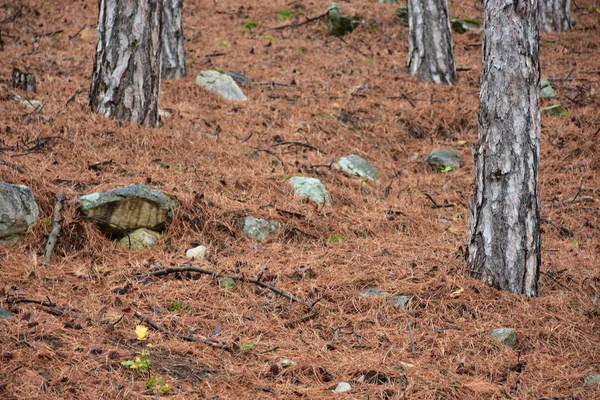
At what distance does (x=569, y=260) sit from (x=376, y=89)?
5426mm

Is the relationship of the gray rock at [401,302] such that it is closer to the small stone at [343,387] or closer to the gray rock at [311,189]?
the small stone at [343,387]

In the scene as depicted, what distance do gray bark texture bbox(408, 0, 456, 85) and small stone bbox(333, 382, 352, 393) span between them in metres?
7.74

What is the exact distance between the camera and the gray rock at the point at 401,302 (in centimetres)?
444

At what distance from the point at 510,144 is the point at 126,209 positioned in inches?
119

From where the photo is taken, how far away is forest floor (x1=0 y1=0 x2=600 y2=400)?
3535mm

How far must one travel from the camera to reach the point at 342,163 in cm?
761

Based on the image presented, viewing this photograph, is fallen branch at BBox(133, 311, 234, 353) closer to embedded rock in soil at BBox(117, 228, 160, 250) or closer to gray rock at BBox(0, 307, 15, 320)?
gray rock at BBox(0, 307, 15, 320)

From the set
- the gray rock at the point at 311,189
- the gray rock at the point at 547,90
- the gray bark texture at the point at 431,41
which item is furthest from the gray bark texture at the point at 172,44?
the gray rock at the point at 547,90

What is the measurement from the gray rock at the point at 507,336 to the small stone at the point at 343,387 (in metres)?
1.16

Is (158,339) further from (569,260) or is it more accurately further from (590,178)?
(590,178)

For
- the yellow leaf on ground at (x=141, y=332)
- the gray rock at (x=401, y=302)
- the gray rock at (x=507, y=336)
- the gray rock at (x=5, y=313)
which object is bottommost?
the gray rock at (x=401, y=302)

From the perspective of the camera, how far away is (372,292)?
464cm

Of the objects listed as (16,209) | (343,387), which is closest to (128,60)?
(16,209)

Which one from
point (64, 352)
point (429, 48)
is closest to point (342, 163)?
point (429, 48)
